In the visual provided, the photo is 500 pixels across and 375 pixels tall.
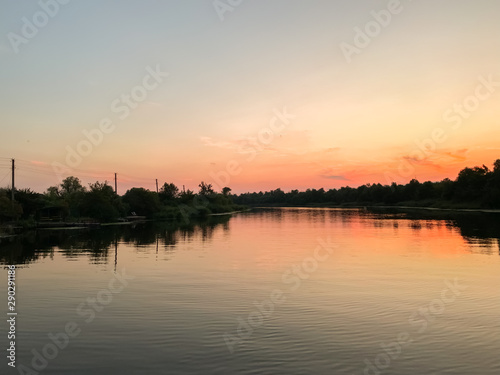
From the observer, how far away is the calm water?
11008 mm

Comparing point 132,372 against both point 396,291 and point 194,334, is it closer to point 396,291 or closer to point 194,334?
point 194,334
